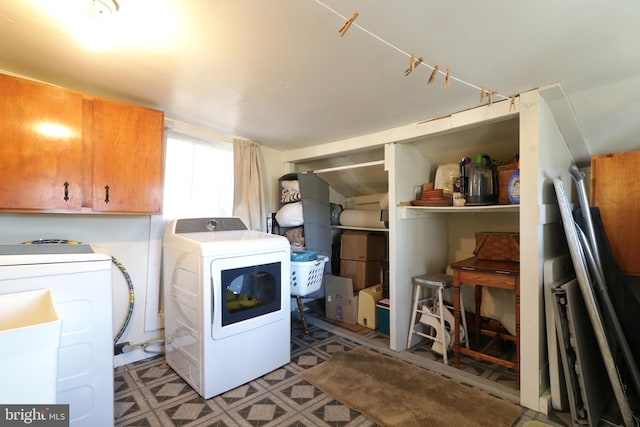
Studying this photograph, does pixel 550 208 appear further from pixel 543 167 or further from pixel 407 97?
pixel 407 97

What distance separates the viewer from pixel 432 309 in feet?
8.51

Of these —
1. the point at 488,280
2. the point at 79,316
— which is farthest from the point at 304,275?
the point at 79,316

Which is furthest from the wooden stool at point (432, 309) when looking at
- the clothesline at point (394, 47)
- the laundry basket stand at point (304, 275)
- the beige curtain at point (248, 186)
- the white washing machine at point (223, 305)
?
the beige curtain at point (248, 186)

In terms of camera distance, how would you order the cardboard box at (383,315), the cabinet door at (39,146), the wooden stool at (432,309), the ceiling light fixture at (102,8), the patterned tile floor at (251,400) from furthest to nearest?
the cardboard box at (383,315) → the wooden stool at (432,309) → the patterned tile floor at (251,400) → the cabinet door at (39,146) → the ceiling light fixture at (102,8)

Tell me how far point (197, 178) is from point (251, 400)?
1.89m

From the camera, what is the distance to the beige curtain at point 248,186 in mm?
2846

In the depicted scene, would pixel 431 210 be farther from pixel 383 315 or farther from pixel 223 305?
pixel 223 305

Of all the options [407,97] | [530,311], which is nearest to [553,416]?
[530,311]

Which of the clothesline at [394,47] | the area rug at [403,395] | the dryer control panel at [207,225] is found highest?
the clothesline at [394,47]

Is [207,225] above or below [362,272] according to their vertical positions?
above

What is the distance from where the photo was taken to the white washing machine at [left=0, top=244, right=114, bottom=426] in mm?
1257

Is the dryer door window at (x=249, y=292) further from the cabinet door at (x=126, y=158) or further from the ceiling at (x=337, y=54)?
the ceiling at (x=337, y=54)

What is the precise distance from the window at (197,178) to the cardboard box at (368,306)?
1.62 meters

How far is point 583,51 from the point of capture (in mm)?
1348
